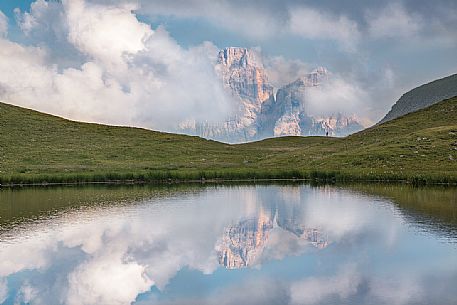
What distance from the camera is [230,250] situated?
1244 inches

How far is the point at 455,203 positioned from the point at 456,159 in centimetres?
3624

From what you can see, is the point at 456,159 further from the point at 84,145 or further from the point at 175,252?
the point at 84,145

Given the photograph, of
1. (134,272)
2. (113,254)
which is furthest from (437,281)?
(113,254)

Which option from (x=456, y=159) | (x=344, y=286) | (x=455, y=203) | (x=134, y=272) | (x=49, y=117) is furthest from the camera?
(x=49, y=117)

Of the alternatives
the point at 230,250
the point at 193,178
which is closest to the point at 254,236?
the point at 230,250

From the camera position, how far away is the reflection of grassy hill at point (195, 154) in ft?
255

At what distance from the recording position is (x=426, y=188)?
2398 inches

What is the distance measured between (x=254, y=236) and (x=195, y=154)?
79.3 m

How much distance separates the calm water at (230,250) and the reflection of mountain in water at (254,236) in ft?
0.23

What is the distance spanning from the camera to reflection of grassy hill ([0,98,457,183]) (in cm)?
7788

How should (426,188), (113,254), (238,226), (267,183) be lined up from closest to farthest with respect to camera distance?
(113,254), (238,226), (426,188), (267,183)

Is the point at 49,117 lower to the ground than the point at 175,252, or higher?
higher

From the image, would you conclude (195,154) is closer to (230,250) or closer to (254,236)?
(254,236)

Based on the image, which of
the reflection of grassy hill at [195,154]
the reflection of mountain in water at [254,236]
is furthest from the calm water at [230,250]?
the reflection of grassy hill at [195,154]
